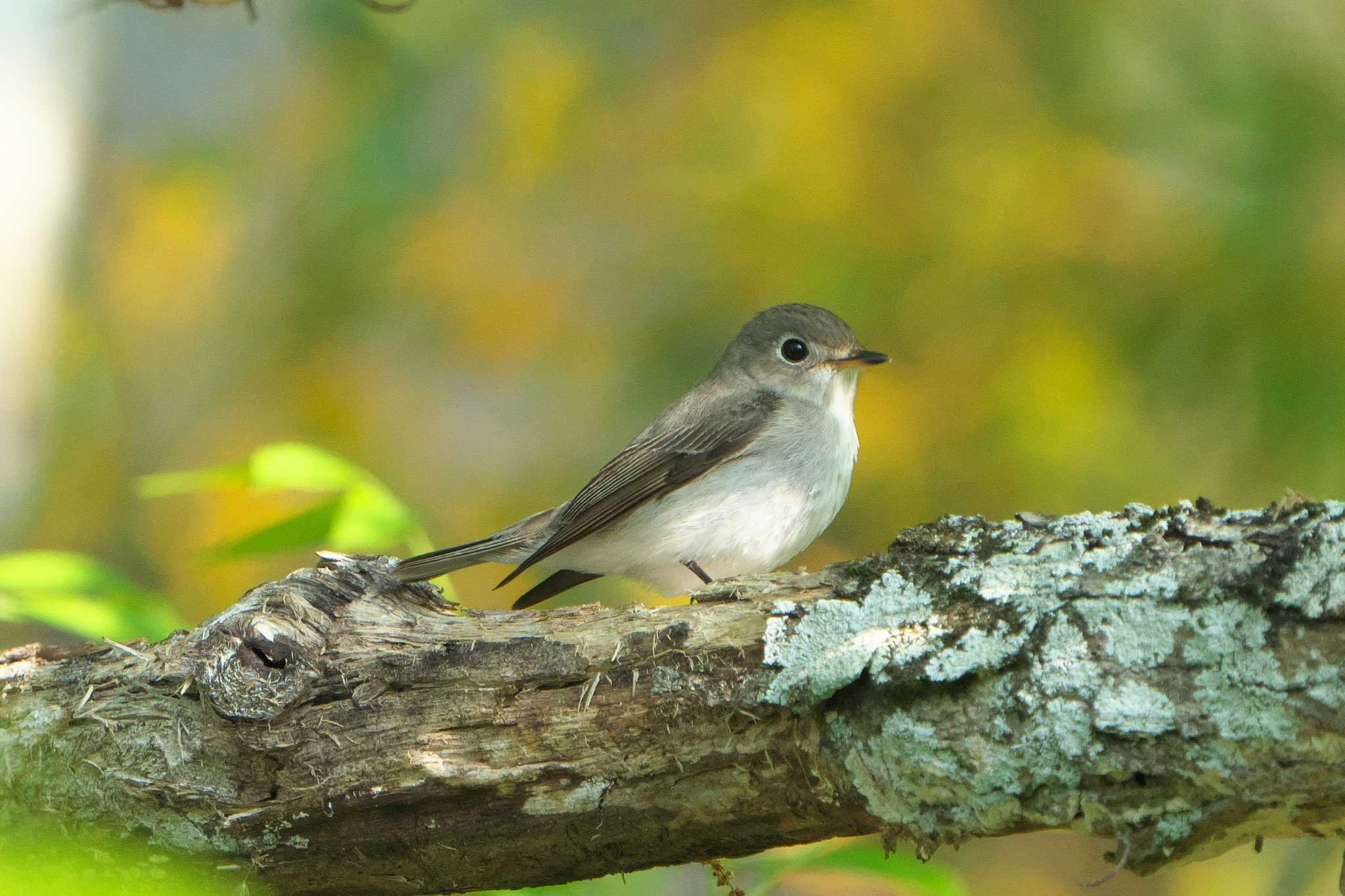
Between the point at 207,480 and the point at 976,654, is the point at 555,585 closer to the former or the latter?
the point at 207,480

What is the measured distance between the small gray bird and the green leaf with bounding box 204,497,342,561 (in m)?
0.71

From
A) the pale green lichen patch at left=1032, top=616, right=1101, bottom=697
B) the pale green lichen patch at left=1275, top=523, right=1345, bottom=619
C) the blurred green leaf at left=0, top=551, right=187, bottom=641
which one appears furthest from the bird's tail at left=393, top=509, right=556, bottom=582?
the pale green lichen patch at left=1275, top=523, right=1345, bottom=619

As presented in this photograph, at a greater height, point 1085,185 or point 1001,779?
point 1085,185

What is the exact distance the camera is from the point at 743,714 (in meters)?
2.52

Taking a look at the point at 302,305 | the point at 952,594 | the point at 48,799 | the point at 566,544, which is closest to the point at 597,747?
the point at 952,594

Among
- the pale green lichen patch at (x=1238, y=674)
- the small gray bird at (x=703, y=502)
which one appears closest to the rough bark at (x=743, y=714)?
the pale green lichen patch at (x=1238, y=674)

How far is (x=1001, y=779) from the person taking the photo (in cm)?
222

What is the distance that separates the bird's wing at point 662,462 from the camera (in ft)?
14.3

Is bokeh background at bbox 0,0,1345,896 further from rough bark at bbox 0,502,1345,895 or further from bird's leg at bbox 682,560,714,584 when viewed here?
rough bark at bbox 0,502,1345,895

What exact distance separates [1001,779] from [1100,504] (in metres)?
4.51

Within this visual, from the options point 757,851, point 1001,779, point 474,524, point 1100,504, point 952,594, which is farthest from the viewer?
point 474,524

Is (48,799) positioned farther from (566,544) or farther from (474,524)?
(474,524)

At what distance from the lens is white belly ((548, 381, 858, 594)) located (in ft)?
14.1

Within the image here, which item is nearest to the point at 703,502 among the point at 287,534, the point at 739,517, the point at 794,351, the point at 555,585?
the point at 739,517
